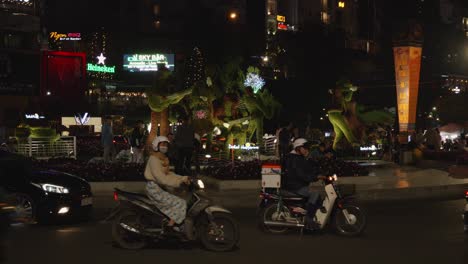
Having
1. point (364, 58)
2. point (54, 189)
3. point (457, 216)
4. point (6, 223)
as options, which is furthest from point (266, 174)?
point (364, 58)

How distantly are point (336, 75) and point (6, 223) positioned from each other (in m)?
57.0

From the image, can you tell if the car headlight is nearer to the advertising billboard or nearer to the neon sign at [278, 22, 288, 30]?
the advertising billboard

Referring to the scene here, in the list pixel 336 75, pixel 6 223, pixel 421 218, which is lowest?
pixel 421 218

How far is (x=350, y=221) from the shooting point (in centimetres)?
1166

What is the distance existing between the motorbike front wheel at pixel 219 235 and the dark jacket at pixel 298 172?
5.73 ft

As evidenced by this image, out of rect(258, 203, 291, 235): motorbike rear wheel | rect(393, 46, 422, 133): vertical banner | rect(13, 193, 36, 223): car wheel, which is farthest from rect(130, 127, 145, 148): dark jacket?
rect(393, 46, 422, 133): vertical banner

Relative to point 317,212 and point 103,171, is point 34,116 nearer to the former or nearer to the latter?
point 103,171

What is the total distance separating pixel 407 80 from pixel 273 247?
2534 centimetres

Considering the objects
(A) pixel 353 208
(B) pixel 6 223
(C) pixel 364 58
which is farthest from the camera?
(C) pixel 364 58

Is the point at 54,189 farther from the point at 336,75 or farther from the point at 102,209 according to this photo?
the point at 336,75

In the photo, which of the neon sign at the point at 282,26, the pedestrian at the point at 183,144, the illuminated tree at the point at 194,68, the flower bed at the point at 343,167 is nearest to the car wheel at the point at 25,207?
the pedestrian at the point at 183,144

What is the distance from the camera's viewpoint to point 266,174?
11.9m

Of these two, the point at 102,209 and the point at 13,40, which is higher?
the point at 13,40

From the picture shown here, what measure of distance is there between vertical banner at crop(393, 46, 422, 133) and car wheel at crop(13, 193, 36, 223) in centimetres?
2512
